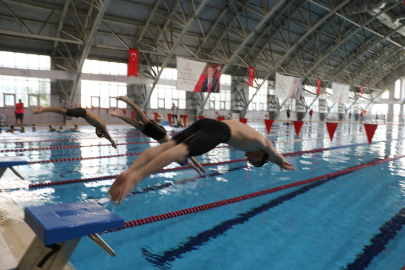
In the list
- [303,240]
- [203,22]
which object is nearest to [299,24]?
[203,22]

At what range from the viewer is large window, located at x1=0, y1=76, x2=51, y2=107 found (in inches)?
681

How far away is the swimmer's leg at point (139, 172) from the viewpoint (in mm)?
1650

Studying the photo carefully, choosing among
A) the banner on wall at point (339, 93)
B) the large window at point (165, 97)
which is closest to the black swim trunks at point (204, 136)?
the large window at point (165, 97)

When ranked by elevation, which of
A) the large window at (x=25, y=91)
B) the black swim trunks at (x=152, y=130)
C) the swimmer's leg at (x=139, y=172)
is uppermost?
the large window at (x=25, y=91)

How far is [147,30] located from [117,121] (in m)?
7.84

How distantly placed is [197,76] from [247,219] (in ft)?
44.4

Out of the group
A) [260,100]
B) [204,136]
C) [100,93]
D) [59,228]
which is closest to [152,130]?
[204,136]

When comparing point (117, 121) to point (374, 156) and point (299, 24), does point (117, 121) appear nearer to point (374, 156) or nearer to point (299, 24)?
point (299, 24)

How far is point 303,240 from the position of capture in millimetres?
2861

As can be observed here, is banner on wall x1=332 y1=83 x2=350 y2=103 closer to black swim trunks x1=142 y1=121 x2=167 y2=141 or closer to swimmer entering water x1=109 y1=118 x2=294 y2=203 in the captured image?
black swim trunks x1=142 y1=121 x2=167 y2=141

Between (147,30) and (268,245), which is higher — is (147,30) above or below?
above

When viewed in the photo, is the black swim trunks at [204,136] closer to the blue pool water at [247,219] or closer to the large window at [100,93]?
the blue pool water at [247,219]

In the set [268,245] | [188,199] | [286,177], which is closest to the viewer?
[268,245]

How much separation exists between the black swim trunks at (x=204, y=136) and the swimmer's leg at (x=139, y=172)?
0.07m
